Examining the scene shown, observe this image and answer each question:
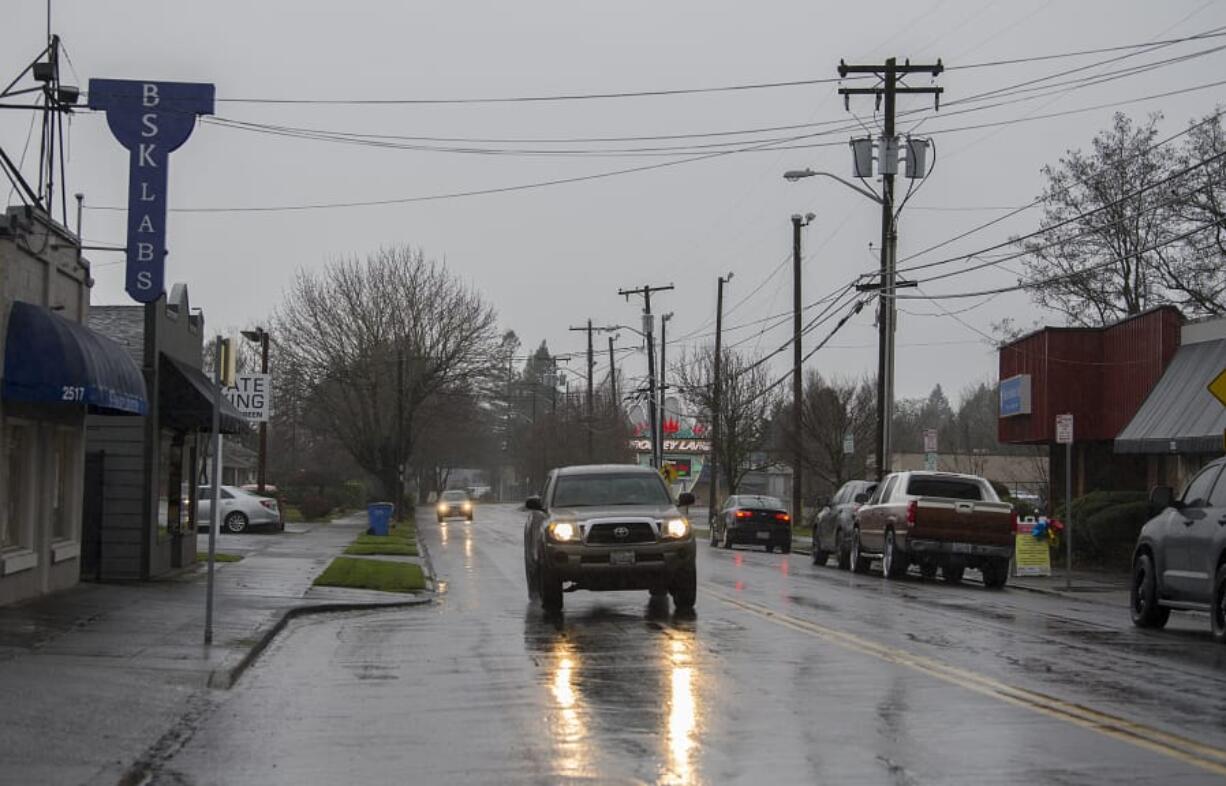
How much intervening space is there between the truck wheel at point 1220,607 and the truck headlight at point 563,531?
7.10 meters

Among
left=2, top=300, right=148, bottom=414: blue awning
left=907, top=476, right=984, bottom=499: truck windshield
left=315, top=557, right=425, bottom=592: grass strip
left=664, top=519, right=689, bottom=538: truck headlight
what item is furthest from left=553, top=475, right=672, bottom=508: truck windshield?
left=907, top=476, right=984, bottom=499: truck windshield

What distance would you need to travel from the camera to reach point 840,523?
32.0 m

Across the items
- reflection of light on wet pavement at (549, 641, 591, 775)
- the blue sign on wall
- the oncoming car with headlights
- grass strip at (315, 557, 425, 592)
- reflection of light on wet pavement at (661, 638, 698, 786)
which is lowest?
reflection of light on wet pavement at (549, 641, 591, 775)

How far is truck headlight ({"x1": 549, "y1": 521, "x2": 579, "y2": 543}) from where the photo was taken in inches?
714

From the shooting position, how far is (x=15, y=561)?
57.9 feet

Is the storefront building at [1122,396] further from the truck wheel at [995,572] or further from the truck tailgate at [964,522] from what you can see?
the truck wheel at [995,572]

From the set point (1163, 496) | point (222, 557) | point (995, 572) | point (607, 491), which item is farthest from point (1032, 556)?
point (222, 557)

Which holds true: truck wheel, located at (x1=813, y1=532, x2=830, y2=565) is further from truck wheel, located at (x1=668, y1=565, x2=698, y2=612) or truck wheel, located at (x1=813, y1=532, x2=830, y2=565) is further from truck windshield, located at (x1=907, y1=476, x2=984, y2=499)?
truck wheel, located at (x1=668, y1=565, x2=698, y2=612)

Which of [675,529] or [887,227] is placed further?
[887,227]

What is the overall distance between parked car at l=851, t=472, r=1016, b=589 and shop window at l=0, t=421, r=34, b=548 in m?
14.8

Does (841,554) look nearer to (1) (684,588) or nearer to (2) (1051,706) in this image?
(1) (684,588)

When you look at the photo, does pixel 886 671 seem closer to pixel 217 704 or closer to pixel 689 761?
pixel 689 761

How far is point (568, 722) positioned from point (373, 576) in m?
15.4

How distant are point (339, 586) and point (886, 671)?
477 inches
